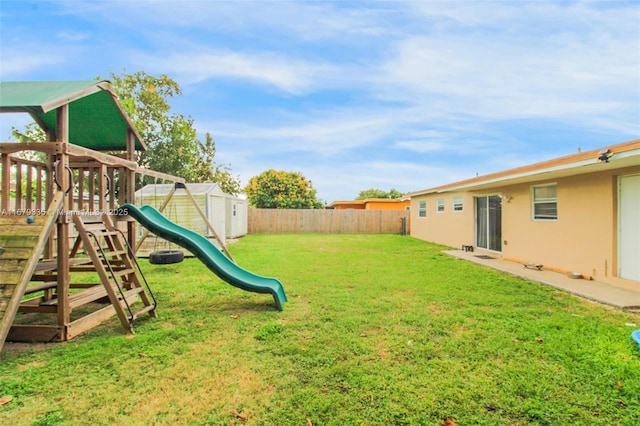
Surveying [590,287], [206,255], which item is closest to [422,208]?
[590,287]

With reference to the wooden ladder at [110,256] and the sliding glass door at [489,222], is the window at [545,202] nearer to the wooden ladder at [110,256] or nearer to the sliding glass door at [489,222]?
Answer: the sliding glass door at [489,222]

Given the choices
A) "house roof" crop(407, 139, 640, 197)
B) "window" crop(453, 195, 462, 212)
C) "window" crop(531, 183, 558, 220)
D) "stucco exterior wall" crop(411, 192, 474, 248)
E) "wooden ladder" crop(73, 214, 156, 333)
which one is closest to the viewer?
"wooden ladder" crop(73, 214, 156, 333)

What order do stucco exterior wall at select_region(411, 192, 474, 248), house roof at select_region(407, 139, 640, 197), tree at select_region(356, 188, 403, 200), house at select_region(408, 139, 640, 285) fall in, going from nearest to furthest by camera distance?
1. house roof at select_region(407, 139, 640, 197)
2. house at select_region(408, 139, 640, 285)
3. stucco exterior wall at select_region(411, 192, 474, 248)
4. tree at select_region(356, 188, 403, 200)

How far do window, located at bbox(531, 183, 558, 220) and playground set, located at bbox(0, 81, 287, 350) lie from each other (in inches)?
271

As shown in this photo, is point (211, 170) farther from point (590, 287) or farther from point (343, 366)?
point (343, 366)

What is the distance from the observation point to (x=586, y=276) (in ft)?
21.2

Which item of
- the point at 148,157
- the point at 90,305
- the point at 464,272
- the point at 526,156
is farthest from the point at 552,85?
the point at 148,157

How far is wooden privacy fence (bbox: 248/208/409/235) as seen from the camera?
764 inches

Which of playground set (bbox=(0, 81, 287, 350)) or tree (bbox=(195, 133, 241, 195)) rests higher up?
tree (bbox=(195, 133, 241, 195))

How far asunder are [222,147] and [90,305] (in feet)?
69.5

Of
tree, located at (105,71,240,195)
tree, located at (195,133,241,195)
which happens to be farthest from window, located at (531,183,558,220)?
tree, located at (195,133,241,195)

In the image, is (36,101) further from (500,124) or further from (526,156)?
(526,156)

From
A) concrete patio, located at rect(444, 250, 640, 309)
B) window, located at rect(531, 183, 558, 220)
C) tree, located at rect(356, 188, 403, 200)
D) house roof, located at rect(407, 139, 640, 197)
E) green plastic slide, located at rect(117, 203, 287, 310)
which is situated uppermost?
tree, located at rect(356, 188, 403, 200)

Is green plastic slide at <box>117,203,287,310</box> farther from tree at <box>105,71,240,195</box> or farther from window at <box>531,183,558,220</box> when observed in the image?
tree at <box>105,71,240,195</box>
